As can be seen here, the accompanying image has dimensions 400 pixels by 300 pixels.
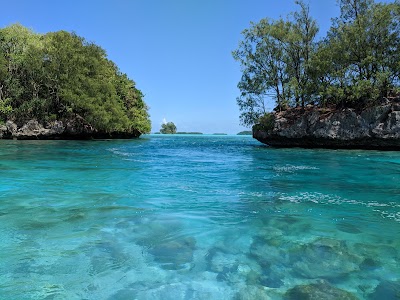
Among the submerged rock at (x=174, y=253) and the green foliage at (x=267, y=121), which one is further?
the green foliage at (x=267, y=121)

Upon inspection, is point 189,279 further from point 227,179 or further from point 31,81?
point 31,81

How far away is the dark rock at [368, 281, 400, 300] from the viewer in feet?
12.2

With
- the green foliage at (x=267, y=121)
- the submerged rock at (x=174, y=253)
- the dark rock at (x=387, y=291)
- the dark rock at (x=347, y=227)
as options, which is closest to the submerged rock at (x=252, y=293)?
the submerged rock at (x=174, y=253)

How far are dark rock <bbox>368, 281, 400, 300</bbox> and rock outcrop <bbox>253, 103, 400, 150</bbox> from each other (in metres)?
28.9

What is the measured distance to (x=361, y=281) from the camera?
409 cm

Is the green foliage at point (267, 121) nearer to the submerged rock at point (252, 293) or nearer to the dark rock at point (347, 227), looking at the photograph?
the dark rock at point (347, 227)

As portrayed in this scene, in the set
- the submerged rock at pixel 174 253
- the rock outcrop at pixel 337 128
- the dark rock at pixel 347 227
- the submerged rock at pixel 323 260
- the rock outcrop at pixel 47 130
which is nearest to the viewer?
the submerged rock at pixel 323 260

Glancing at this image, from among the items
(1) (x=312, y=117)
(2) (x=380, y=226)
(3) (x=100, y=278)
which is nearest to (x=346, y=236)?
(2) (x=380, y=226)

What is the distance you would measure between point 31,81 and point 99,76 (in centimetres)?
993

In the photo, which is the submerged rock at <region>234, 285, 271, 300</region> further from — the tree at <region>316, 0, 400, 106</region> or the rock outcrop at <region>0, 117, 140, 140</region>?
the rock outcrop at <region>0, 117, 140, 140</region>

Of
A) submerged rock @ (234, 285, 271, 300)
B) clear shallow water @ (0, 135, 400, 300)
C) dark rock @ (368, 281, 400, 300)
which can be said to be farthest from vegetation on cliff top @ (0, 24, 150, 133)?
dark rock @ (368, 281, 400, 300)

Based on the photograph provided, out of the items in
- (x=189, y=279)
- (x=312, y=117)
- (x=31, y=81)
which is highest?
(x=31, y=81)

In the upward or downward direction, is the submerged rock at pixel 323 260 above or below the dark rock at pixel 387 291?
above

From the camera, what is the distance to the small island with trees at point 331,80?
3045 cm
